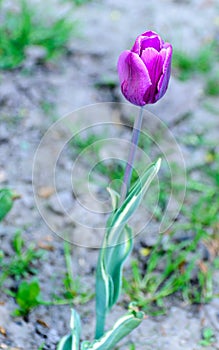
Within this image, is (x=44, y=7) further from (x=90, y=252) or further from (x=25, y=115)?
(x=90, y=252)

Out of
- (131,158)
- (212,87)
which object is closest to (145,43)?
(131,158)

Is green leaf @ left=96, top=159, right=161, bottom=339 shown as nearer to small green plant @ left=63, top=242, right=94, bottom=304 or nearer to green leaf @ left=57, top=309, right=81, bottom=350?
green leaf @ left=57, top=309, right=81, bottom=350

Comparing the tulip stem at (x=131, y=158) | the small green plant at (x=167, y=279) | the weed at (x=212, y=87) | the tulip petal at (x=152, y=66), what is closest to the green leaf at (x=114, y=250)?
the tulip stem at (x=131, y=158)

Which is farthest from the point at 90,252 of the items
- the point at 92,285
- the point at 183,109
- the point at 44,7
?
the point at 44,7

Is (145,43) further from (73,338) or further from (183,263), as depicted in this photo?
(183,263)

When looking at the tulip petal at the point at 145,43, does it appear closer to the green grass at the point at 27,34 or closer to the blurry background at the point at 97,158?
the blurry background at the point at 97,158

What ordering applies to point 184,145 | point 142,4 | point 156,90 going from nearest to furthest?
point 156,90, point 184,145, point 142,4
